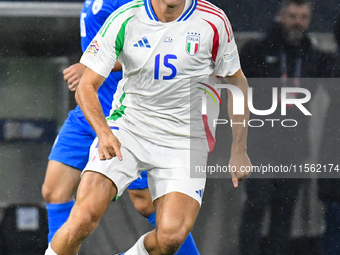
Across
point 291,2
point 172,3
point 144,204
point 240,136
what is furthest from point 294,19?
point 144,204

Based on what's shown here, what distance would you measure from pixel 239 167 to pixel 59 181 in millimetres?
721

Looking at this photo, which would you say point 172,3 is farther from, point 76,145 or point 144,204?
point 144,204

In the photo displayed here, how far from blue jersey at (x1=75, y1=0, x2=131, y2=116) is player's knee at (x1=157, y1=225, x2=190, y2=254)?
64 cm

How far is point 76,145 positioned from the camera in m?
2.26

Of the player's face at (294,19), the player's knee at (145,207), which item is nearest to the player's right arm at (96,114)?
the player's knee at (145,207)

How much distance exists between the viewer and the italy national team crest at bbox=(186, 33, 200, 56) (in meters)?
1.93

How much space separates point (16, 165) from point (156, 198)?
1.13m

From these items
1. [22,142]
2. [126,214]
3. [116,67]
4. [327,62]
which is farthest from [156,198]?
[327,62]

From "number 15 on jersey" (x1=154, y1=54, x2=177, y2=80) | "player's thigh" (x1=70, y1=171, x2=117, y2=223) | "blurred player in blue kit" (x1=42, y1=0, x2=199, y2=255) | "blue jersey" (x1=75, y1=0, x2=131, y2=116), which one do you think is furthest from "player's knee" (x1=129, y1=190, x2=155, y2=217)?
"number 15 on jersey" (x1=154, y1=54, x2=177, y2=80)

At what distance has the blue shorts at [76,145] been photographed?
7.38ft

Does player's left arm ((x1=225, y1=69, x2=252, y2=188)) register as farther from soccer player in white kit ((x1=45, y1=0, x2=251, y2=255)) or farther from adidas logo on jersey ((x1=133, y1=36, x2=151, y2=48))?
adidas logo on jersey ((x1=133, y1=36, x2=151, y2=48))

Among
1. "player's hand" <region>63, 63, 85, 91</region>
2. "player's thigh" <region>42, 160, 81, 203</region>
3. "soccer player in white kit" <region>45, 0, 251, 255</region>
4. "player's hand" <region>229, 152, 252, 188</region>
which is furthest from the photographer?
"player's thigh" <region>42, 160, 81, 203</region>

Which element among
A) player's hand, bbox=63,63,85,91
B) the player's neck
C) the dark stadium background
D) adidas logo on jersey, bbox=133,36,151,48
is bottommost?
the dark stadium background

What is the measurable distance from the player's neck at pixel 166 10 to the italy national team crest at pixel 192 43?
89mm
